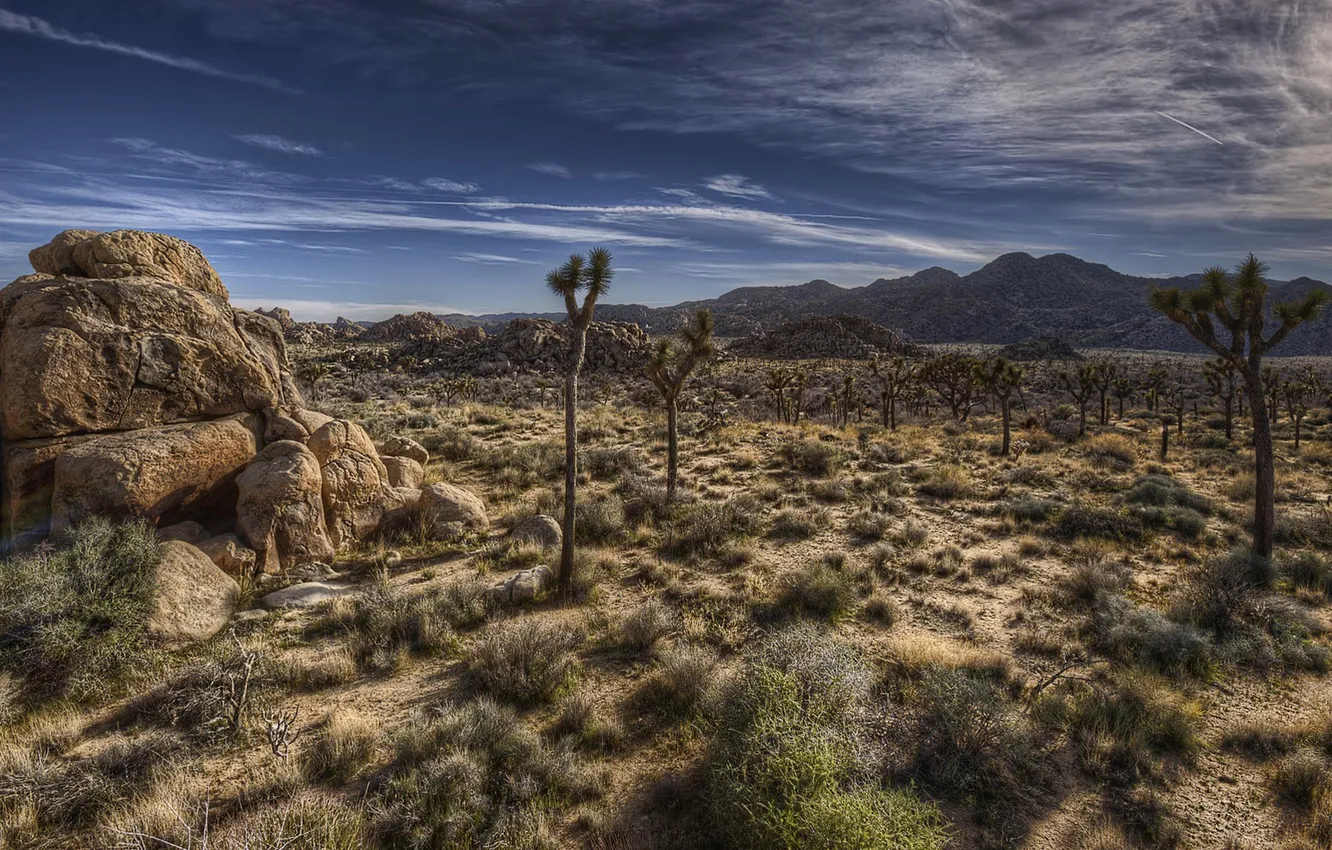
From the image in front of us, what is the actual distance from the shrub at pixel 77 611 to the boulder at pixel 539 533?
19.1 feet

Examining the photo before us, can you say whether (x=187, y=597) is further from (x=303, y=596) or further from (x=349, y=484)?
(x=349, y=484)

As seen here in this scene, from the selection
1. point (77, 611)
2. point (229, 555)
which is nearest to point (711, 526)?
point (229, 555)

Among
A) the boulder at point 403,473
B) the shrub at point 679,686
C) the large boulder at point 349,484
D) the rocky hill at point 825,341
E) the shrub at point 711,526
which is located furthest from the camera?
the rocky hill at point 825,341

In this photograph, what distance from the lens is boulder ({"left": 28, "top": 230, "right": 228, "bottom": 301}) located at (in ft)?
36.4

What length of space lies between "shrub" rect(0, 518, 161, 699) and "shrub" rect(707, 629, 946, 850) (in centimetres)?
773

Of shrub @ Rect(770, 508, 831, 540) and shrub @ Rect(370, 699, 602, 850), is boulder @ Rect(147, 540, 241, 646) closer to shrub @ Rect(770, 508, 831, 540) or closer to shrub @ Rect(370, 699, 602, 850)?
shrub @ Rect(370, 699, 602, 850)

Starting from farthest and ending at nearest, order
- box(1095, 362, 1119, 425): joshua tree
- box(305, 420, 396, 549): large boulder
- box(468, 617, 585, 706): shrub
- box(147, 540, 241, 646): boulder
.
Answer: box(1095, 362, 1119, 425): joshua tree, box(305, 420, 396, 549): large boulder, box(147, 540, 241, 646): boulder, box(468, 617, 585, 706): shrub

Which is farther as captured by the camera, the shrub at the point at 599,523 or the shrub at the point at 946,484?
the shrub at the point at 946,484

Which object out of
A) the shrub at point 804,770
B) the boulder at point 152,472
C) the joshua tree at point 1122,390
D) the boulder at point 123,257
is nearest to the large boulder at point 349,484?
the boulder at point 152,472

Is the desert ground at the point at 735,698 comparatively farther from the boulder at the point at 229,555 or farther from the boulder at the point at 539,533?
the boulder at the point at 539,533

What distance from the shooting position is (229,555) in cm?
925

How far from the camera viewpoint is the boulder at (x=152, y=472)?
8.71m

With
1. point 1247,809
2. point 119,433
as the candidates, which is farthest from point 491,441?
point 1247,809

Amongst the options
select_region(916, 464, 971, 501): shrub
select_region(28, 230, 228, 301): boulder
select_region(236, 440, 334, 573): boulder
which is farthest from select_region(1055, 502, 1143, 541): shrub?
select_region(28, 230, 228, 301): boulder
